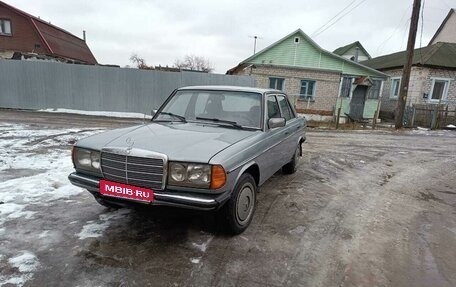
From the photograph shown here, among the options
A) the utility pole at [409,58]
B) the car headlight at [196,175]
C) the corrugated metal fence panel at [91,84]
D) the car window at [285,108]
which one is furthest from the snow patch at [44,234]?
the utility pole at [409,58]

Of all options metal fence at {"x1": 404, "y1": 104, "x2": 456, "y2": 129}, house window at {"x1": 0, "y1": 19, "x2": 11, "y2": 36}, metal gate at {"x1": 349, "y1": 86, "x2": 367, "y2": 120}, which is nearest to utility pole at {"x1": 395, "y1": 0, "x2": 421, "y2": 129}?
metal fence at {"x1": 404, "y1": 104, "x2": 456, "y2": 129}

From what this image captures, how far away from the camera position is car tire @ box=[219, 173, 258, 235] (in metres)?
3.35

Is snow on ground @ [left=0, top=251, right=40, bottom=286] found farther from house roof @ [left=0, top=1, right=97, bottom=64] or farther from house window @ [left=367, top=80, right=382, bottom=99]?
house roof @ [left=0, top=1, right=97, bottom=64]

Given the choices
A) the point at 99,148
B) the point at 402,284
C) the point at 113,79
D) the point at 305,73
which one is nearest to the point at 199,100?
the point at 99,148

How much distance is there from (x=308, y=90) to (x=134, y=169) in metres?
19.4

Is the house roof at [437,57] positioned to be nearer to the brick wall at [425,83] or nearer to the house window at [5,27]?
the brick wall at [425,83]

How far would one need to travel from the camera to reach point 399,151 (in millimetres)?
9391

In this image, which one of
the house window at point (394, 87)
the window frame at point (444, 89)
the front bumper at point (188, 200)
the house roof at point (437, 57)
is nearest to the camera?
the front bumper at point (188, 200)

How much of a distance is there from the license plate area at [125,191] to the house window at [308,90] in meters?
18.8

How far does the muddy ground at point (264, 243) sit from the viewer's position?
2812 millimetres

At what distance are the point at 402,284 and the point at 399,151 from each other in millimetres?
7593

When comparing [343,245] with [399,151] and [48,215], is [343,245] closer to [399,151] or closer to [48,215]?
[48,215]

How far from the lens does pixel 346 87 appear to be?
21062 mm

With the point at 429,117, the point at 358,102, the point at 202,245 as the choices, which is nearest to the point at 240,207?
the point at 202,245
